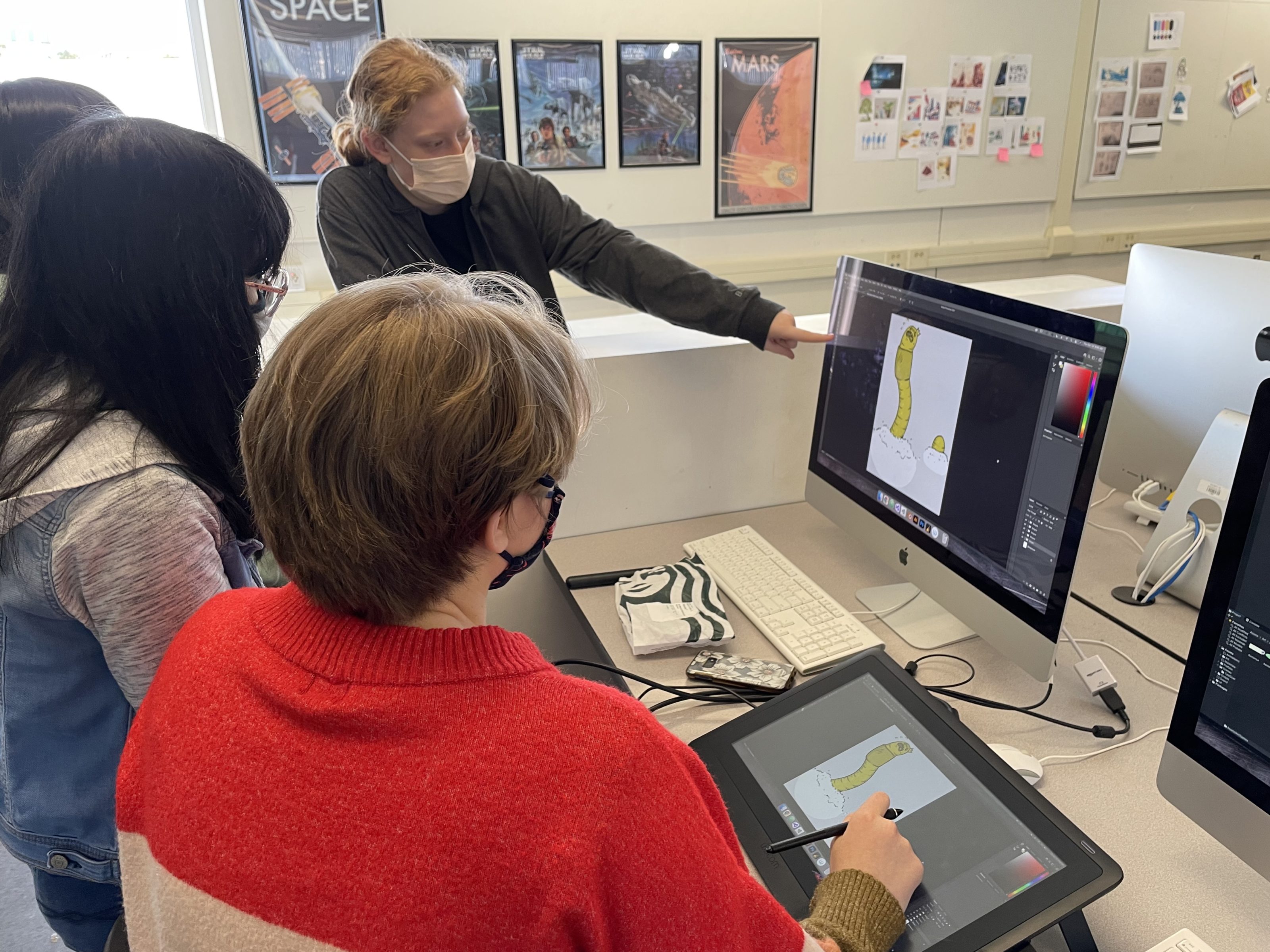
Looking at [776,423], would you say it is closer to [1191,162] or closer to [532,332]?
[532,332]

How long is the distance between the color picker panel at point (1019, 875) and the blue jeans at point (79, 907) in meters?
0.89

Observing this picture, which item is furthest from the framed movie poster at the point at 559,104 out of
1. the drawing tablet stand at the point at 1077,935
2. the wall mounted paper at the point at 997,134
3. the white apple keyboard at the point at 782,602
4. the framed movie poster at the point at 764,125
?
the drawing tablet stand at the point at 1077,935

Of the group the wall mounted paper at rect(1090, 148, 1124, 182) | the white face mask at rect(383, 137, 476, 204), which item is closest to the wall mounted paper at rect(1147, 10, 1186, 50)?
the wall mounted paper at rect(1090, 148, 1124, 182)

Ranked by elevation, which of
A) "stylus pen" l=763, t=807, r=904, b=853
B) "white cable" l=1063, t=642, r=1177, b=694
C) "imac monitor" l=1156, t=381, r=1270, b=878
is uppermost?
"imac monitor" l=1156, t=381, r=1270, b=878

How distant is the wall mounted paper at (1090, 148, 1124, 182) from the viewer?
386 centimetres

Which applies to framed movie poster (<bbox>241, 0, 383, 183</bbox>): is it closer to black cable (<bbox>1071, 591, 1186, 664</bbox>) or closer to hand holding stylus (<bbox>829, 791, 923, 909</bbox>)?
black cable (<bbox>1071, 591, 1186, 664</bbox>)

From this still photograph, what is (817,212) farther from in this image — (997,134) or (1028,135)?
(1028,135)

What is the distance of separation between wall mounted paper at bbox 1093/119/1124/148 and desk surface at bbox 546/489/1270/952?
2861 mm

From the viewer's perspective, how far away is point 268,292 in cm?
93

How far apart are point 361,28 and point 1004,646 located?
2646 mm

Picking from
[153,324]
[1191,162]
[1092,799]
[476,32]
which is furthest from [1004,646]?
[1191,162]

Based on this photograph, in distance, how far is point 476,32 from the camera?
290 cm

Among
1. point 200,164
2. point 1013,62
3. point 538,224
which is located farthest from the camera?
point 1013,62

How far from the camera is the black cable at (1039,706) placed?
1.00 m
